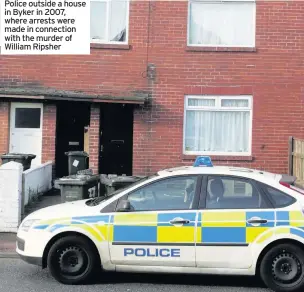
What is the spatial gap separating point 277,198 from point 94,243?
2137 millimetres

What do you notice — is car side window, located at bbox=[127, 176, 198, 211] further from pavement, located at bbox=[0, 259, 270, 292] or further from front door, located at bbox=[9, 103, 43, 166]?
front door, located at bbox=[9, 103, 43, 166]

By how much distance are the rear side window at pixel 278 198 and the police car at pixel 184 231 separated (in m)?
0.01

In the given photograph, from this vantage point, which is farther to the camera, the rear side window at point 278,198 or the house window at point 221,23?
the house window at point 221,23

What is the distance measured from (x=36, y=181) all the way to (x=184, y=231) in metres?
5.65

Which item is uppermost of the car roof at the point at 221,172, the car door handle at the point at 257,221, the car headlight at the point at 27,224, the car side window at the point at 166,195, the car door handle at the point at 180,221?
the car roof at the point at 221,172

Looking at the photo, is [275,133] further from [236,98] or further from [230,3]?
[230,3]

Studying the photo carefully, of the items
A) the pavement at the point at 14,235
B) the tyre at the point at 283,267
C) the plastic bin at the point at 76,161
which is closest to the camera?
the tyre at the point at 283,267

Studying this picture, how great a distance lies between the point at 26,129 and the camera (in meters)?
12.6

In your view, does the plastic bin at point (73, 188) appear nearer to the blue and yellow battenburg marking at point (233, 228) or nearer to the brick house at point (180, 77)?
the brick house at point (180, 77)

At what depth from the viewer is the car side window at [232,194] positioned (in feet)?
20.7

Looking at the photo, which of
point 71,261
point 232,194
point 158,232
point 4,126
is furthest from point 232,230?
point 4,126

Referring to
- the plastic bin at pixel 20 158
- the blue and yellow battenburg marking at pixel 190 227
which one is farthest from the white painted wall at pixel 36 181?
the blue and yellow battenburg marking at pixel 190 227

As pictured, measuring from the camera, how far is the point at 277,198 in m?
6.32

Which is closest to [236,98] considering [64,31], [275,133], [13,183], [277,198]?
[275,133]
